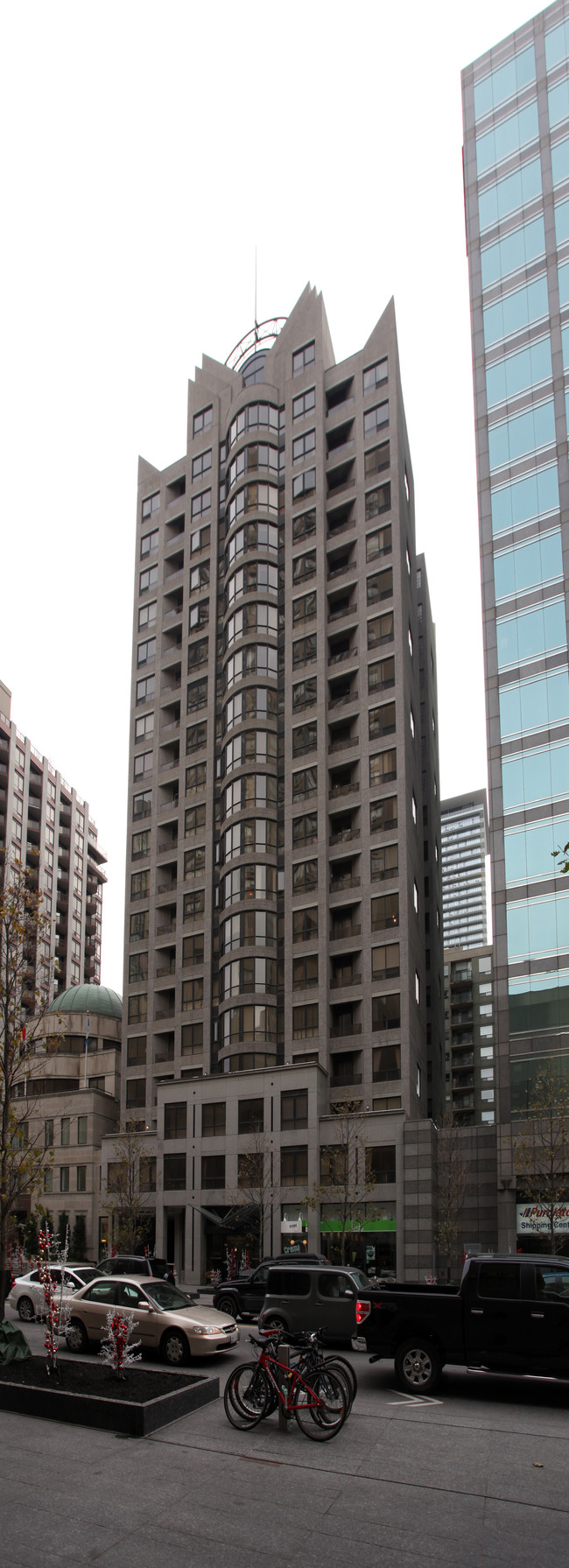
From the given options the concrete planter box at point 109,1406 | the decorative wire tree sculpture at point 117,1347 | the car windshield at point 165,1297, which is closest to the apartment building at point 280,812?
the car windshield at point 165,1297

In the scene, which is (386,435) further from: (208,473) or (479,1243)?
(479,1243)

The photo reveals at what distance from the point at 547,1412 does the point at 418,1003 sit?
41.8 metres

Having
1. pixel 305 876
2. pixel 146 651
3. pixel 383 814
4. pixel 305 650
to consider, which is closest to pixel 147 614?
pixel 146 651

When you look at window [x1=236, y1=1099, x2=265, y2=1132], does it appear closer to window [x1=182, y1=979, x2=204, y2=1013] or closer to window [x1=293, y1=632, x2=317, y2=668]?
window [x1=182, y1=979, x2=204, y2=1013]

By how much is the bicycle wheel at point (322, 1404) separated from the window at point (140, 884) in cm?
5323

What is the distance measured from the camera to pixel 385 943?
174 feet

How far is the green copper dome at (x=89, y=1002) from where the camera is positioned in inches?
2869

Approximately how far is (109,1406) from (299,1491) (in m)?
3.56

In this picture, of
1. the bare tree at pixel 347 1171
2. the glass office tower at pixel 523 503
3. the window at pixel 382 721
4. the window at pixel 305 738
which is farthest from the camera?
the window at pixel 305 738

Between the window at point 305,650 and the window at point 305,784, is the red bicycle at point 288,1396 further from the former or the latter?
the window at point 305,650

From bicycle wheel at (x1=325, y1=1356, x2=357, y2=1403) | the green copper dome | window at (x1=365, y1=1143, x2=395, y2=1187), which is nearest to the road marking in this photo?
bicycle wheel at (x1=325, y1=1356, x2=357, y2=1403)

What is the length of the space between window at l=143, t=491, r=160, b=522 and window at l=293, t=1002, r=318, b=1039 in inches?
1466

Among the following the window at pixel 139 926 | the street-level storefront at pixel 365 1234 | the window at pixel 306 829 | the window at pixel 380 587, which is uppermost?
the window at pixel 380 587

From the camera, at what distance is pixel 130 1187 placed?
52906 millimetres
